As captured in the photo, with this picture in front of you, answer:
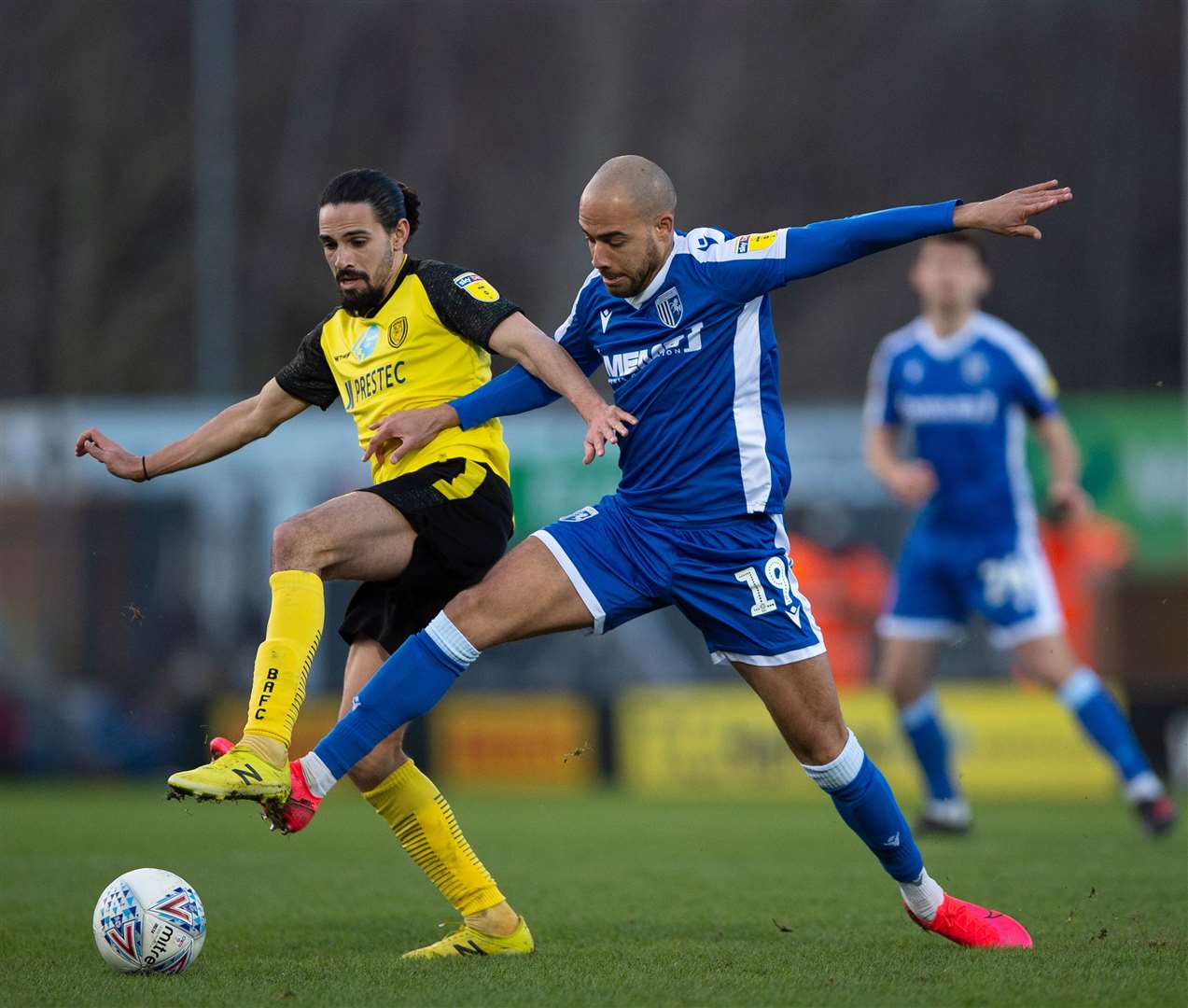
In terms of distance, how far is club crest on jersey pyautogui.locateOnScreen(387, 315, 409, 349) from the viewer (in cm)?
597

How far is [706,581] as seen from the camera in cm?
562

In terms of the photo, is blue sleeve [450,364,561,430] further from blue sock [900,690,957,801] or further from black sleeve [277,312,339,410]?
blue sock [900,690,957,801]

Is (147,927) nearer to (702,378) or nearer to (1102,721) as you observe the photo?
(702,378)

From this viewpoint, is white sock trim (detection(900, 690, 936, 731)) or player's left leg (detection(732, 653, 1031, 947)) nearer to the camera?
player's left leg (detection(732, 653, 1031, 947))

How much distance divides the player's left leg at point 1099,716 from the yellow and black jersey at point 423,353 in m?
4.54

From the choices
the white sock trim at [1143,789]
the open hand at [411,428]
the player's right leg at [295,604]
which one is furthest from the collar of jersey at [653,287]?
the white sock trim at [1143,789]

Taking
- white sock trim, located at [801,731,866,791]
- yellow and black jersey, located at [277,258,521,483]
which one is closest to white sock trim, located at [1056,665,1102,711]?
white sock trim, located at [801,731,866,791]

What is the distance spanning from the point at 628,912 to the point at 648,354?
233 centimetres

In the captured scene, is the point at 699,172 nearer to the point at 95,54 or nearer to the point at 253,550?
the point at 95,54

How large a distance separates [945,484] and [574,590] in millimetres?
4768

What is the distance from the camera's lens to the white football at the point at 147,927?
547 cm

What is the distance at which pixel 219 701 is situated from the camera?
51.6ft

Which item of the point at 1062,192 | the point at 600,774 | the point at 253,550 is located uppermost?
the point at 1062,192

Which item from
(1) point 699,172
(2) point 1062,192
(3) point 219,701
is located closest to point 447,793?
(3) point 219,701
